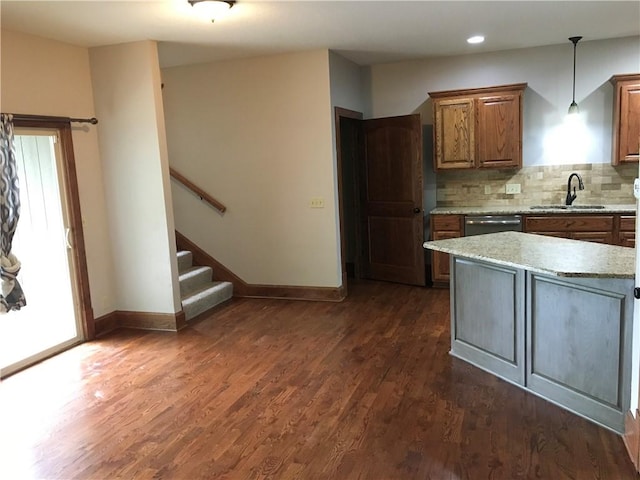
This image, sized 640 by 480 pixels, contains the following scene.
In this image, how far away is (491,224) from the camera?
18.0ft

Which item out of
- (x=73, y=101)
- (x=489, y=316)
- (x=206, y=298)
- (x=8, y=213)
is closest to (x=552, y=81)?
(x=489, y=316)

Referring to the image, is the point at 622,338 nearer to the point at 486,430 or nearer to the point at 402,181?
the point at 486,430

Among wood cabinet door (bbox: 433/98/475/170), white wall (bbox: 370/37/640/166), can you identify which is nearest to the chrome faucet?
white wall (bbox: 370/37/640/166)

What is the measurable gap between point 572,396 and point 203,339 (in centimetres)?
293

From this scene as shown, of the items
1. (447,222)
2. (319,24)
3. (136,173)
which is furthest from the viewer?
(447,222)

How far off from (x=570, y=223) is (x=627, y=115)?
1223 millimetres

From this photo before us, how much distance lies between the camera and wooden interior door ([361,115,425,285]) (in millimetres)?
5816

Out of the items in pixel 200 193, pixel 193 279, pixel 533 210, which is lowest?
pixel 193 279

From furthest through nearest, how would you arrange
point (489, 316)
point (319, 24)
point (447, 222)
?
point (447, 222) < point (319, 24) < point (489, 316)

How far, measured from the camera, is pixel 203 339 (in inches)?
178

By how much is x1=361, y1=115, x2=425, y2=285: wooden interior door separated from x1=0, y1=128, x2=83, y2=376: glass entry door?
337cm

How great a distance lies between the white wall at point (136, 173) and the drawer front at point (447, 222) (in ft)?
9.29

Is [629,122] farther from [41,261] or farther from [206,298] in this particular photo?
[41,261]

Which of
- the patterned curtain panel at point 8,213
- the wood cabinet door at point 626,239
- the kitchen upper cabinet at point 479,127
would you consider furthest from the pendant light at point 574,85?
the patterned curtain panel at point 8,213
